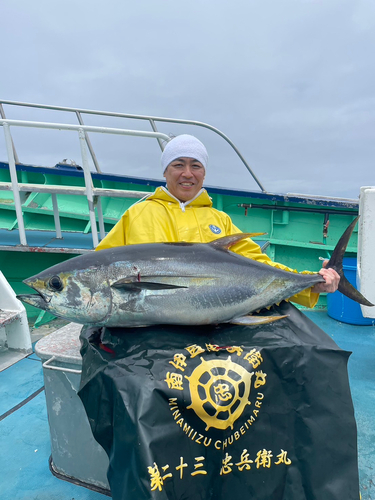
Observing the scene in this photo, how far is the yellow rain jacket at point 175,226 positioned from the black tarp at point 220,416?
25.9 inches

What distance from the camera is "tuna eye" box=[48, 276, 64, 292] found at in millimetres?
1340

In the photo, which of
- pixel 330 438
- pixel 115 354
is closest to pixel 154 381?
pixel 115 354

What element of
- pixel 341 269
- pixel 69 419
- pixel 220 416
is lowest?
pixel 69 419

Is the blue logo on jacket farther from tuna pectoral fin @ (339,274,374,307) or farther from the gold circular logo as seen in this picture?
the gold circular logo

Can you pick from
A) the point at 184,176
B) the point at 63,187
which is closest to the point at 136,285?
the point at 184,176

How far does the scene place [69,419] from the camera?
159 centimetres

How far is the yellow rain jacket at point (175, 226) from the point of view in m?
1.83

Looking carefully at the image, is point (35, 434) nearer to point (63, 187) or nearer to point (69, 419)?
point (69, 419)

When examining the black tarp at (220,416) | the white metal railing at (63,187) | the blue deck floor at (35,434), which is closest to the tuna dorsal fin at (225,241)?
the black tarp at (220,416)

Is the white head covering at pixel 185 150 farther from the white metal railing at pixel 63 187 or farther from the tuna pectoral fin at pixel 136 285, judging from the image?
the white metal railing at pixel 63 187

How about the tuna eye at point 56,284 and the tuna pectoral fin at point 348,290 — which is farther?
the tuna pectoral fin at point 348,290

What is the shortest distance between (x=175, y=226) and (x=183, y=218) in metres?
0.08

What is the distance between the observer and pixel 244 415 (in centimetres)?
115

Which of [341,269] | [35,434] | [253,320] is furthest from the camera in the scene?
[35,434]
